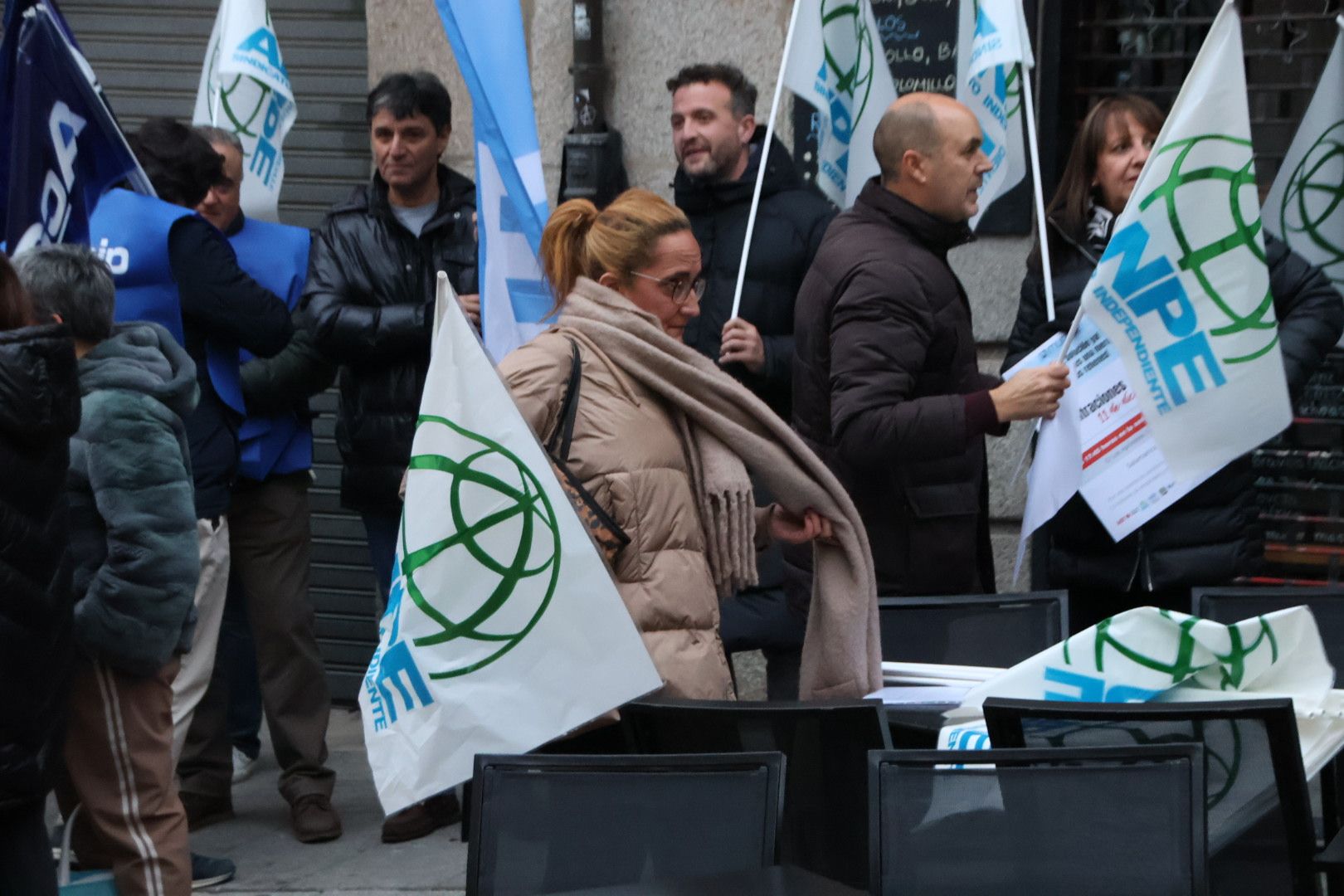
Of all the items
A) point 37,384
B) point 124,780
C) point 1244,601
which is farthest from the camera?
point 124,780

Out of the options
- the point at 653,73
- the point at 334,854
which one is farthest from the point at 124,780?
the point at 653,73

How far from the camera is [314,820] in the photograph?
221 inches

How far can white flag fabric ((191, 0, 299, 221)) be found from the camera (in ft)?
20.3

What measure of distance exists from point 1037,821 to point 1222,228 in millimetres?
2183

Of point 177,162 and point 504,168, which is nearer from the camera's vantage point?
point 504,168

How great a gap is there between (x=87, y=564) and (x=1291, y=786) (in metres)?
2.62

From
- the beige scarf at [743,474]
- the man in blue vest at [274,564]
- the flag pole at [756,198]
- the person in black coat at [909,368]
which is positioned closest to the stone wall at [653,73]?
the flag pole at [756,198]

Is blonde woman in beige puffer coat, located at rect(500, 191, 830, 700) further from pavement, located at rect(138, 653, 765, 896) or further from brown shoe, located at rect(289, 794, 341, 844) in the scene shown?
brown shoe, located at rect(289, 794, 341, 844)

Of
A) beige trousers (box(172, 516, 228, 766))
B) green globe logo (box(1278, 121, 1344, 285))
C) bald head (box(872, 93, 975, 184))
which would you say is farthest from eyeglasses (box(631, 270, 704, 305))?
green globe logo (box(1278, 121, 1344, 285))

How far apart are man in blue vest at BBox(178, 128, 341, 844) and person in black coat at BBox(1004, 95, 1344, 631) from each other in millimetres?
2193

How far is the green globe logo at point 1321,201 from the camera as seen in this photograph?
214 inches

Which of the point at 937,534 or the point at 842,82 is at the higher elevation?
the point at 842,82

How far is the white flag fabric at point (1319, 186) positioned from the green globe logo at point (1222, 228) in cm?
98

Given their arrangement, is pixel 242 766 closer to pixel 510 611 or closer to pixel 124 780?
pixel 124 780
